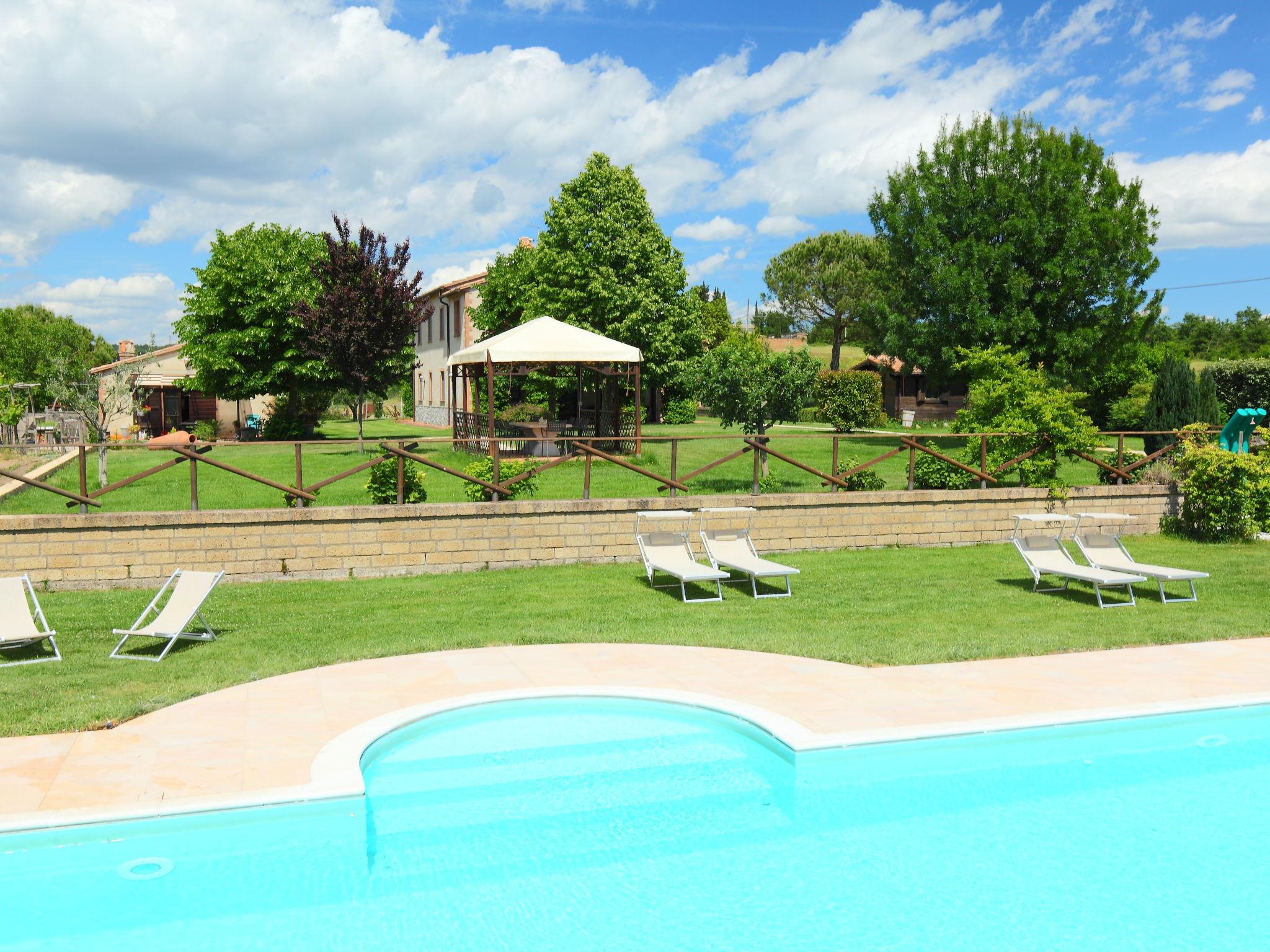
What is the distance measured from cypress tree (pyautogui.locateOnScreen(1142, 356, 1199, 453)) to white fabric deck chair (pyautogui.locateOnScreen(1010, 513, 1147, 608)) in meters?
11.8

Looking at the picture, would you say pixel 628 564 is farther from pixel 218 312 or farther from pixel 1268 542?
pixel 218 312

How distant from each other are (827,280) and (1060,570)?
5447 cm

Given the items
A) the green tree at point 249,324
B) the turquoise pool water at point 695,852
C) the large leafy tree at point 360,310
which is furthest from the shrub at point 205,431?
the turquoise pool water at point 695,852

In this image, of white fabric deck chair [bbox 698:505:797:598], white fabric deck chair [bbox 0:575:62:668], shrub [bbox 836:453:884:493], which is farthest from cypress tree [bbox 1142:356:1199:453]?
white fabric deck chair [bbox 0:575:62:668]

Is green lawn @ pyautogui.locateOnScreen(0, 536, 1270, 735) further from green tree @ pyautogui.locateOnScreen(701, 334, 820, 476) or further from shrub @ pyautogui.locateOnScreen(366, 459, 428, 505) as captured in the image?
green tree @ pyautogui.locateOnScreen(701, 334, 820, 476)

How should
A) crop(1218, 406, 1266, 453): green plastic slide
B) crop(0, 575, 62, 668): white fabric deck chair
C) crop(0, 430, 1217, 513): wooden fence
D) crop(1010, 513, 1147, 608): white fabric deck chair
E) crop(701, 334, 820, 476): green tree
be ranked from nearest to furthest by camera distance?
crop(0, 575, 62, 668): white fabric deck chair
crop(1010, 513, 1147, 608): white fabric deck chair
crop(0, 430, 1217, 513): wooden fence
crop(701, 334, 820, 476): green tree
crop(1218, 406, 1266, 453): green plastic slide

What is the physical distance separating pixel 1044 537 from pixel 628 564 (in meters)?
5.47

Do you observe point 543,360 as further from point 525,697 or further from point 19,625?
point 525,697

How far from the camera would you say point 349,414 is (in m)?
57.0

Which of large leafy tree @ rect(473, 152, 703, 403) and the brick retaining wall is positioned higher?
large leafy tree @ rect(473, 152, 703, 403)

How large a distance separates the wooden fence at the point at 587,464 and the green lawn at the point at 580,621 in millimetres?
1235

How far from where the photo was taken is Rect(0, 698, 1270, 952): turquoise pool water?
4.80 m

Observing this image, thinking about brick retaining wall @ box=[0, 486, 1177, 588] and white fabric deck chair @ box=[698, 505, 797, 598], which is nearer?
brick retaining wall @ box=[0, 486, 1177, 588]

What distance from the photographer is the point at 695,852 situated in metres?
5.62
